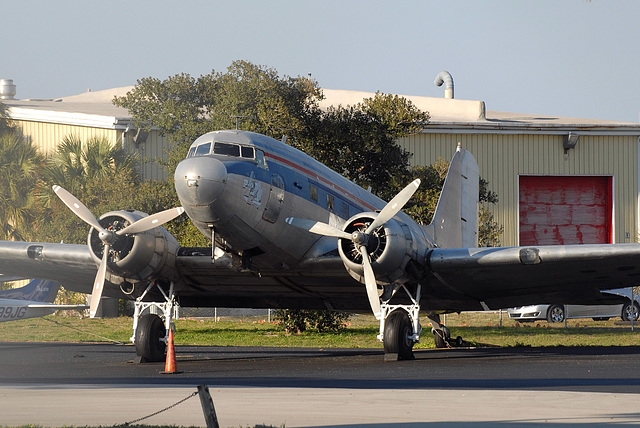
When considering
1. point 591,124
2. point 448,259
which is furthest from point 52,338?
point 591,124

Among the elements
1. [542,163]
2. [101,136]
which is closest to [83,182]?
[101,136]

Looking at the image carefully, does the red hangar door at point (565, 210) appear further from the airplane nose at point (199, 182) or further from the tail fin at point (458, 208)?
the airplane nose at point (199, 182)

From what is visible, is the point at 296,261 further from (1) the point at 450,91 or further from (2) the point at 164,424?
(1) the point at 450,91

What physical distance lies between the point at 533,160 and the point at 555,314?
12932mm

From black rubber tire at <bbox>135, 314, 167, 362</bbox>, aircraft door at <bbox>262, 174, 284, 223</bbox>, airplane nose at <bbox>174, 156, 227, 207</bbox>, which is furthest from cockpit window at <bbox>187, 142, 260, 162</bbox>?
black rubber tire at <bbox>135, 314, 167, 362</bbox>

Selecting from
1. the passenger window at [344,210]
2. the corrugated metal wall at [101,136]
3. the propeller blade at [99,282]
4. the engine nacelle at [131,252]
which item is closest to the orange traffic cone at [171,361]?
the propeller blade at [99,282]

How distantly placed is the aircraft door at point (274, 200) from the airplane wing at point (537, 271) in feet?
10.8

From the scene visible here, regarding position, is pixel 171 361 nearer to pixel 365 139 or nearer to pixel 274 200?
pixel 274 200

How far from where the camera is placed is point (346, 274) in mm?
18359

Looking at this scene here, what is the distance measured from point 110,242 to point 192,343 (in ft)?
33.8

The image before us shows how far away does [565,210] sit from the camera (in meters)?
48.9

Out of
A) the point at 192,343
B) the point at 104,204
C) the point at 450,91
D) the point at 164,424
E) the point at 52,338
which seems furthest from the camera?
the point at 450,91

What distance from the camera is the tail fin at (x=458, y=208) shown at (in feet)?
76.3

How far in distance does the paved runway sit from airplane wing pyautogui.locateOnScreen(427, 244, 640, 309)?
142cm
